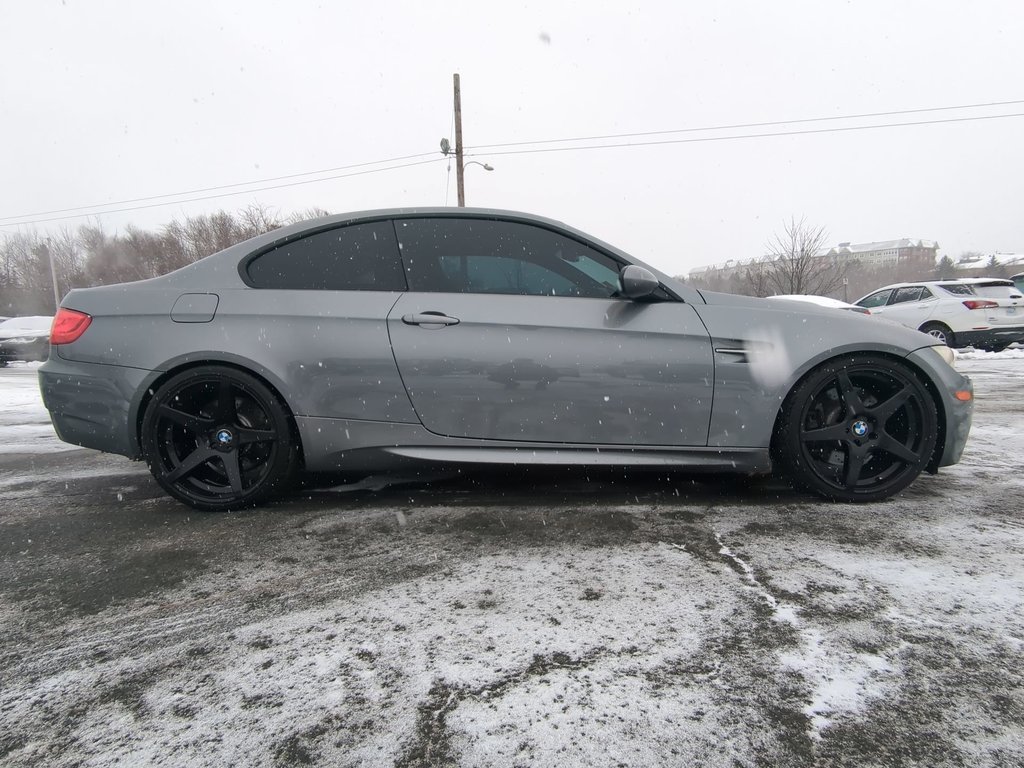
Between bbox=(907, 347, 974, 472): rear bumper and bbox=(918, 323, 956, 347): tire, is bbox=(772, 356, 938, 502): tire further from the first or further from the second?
bbox=(918, 323, 956, 347): tire

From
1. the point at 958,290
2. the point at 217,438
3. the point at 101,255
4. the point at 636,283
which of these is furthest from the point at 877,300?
the point at 101,255

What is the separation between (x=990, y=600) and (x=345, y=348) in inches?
99.3

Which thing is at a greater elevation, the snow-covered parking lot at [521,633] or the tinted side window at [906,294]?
the tinted side window at [906,294]

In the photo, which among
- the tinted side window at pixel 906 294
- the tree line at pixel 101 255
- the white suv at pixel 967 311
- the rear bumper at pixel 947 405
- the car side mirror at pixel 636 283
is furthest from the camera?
the tree line at pixel 101 255

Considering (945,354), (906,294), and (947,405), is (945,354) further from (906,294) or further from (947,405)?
(906,294)

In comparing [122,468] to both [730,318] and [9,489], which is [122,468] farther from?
[730,318]

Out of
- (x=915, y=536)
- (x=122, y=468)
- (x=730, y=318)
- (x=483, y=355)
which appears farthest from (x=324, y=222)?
(x=915, y=536)

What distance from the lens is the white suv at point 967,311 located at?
9.97m

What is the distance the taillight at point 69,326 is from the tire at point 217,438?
51cm

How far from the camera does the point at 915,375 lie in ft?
8.36

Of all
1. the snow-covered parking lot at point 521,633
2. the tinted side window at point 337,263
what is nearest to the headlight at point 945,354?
the snow-covered parking lot at point 521,633

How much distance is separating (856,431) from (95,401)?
11.8 ft

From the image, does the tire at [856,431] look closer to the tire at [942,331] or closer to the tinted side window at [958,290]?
the tire at [942,331]

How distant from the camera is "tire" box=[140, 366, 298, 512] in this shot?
2502 mm
